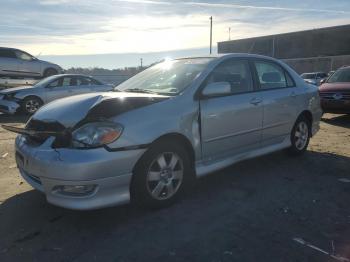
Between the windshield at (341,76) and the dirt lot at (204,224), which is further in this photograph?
the windshield at (341,76)

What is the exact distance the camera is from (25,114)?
13.2 m

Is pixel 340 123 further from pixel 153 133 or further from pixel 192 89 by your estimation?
pixel 153 133

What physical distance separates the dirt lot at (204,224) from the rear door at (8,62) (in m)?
12.1

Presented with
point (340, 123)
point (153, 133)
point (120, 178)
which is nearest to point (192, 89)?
point (153, 133)

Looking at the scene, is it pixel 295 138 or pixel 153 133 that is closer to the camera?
pixel 153 133

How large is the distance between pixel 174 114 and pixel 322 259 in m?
1.96

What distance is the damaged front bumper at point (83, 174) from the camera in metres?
3.69

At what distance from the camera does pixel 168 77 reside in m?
5.11

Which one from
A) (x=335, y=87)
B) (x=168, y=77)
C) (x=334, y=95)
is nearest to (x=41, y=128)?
(x=168, y=77)

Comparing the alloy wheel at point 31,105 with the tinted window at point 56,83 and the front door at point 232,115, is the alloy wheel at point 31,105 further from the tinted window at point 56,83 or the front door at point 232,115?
the front door at point 232,115

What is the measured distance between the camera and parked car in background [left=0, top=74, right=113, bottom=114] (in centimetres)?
1280

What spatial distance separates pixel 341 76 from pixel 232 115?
9.04m

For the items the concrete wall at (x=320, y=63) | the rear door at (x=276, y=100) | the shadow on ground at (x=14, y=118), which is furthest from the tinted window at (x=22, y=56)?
the concrete wall at (x=320, y=63)

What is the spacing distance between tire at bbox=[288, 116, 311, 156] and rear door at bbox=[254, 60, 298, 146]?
0.23 meters
